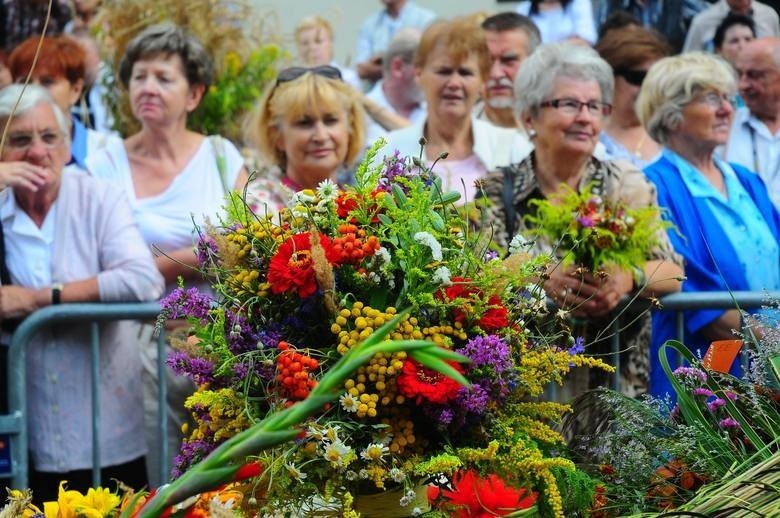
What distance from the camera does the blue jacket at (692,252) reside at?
4.37 metres

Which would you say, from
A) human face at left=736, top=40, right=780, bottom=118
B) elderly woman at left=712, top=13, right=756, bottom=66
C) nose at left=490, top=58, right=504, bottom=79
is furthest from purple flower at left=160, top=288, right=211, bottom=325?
elderly woman at left=712, top=13, right=756, bottom=66

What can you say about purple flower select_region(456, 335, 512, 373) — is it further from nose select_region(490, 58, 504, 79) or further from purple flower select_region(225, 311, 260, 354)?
nose select_region(490, 58, 504, 79)

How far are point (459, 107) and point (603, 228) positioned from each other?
1.44 metres

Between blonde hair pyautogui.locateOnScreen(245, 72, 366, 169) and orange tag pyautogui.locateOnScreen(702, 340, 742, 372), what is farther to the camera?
blonde hair pyautogui.locateOnScreen(245, 72, 366, 169)

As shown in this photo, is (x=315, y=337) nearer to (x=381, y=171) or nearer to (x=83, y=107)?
(x=381, y=171)

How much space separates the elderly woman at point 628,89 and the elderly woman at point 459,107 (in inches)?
26.6

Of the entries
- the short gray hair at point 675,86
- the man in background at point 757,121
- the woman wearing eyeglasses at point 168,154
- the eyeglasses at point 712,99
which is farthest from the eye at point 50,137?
the man in background at point 757,121

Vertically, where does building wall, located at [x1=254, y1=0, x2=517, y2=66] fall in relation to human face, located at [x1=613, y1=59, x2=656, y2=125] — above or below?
above

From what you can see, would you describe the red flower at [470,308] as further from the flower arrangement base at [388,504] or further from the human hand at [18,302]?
the human hand at [18,302]

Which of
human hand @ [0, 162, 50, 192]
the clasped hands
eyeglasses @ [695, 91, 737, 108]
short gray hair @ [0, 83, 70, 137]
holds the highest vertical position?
short gray hair @ [0, 83, 70, 137]

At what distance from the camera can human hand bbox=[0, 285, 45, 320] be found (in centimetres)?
424

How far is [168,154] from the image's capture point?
5.14 meters

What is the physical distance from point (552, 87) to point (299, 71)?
1.07 meters

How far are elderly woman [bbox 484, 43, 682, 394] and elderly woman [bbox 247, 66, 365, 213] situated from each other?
27.8 inches
